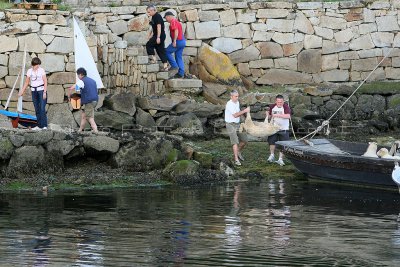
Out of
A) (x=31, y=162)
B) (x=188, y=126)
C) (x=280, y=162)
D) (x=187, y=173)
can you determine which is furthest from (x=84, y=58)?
(x=280, y=162)

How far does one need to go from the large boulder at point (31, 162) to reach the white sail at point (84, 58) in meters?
2.88

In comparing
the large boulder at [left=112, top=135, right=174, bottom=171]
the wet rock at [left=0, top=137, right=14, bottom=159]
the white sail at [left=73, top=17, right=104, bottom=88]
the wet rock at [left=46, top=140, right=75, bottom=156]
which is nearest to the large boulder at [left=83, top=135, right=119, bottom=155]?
the large boulder at [left=112, top=135, right=174, bottom=171]

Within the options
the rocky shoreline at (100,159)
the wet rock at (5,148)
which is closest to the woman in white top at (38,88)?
the rocky shoreline at (100,159)

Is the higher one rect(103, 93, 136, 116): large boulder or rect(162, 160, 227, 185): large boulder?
rect(103, 93, 136, 116): large boulder

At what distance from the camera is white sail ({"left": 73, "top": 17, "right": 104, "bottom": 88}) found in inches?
984

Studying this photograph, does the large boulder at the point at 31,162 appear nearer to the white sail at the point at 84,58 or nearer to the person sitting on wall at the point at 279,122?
the white sail at the point at 84,58

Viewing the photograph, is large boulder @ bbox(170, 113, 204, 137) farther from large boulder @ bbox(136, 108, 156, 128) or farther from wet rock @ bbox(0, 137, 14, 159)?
wet rock @ bbox(0, 137, 14, 159)

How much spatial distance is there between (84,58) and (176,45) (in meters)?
3.06

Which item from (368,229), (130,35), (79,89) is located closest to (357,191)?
(368,229)

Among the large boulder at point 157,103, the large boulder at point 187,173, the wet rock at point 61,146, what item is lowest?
the large boulder at point 187,173

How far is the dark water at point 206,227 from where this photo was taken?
15.8 meters

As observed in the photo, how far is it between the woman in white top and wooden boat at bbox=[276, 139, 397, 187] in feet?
14.5

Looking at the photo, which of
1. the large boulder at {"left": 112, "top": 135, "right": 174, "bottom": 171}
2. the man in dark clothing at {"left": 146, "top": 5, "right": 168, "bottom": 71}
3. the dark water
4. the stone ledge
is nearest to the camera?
the dark water

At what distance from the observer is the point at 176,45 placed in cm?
2759
